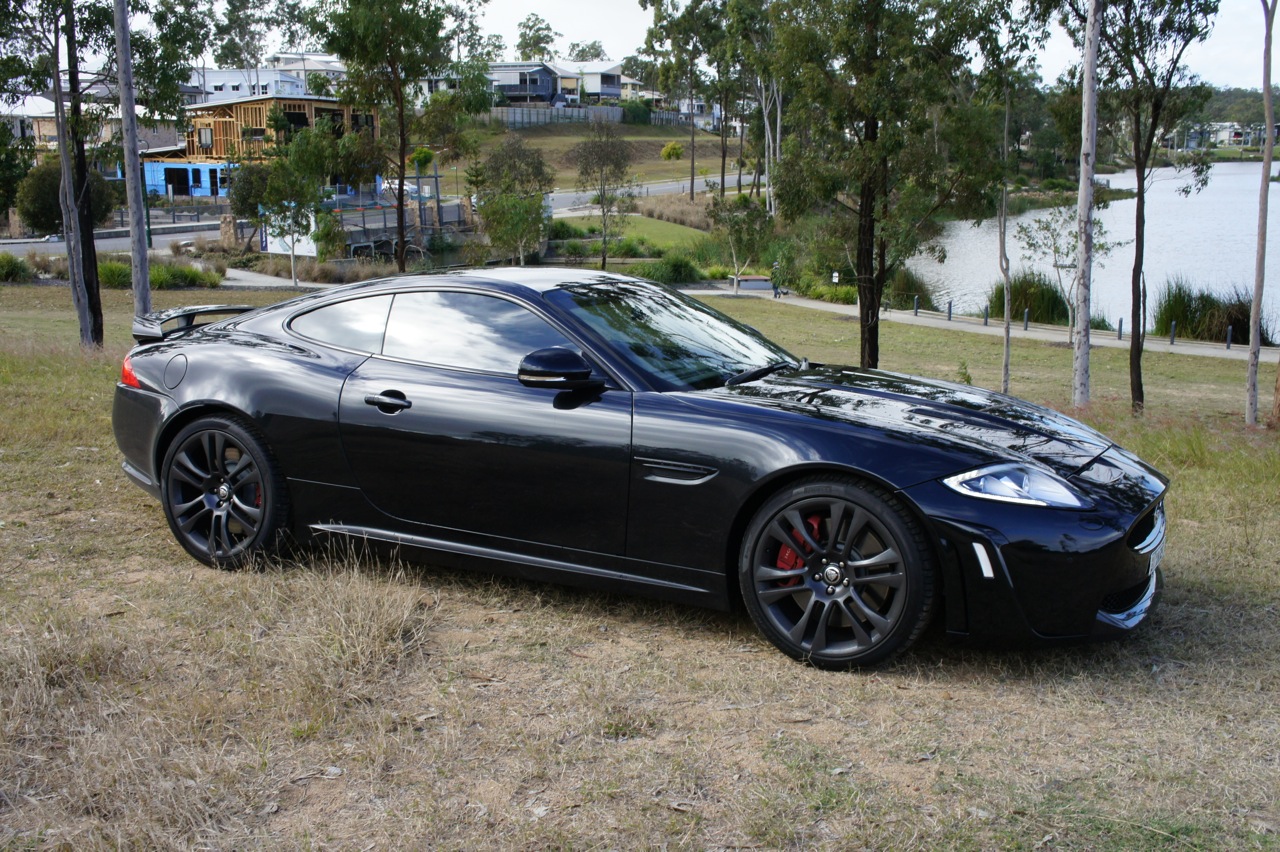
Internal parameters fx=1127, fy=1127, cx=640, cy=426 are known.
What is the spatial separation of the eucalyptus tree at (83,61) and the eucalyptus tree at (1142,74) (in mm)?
14361

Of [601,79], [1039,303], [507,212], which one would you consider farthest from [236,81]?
[1039,303]

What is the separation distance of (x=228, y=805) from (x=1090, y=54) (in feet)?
56.3

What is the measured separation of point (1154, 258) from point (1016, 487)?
45616 millimetres

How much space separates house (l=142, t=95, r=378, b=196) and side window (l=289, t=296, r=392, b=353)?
208ft

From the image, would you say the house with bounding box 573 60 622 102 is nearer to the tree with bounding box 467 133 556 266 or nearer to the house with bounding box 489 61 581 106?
the house with bounding box 489 61 581 106

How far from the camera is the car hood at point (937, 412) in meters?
4.14

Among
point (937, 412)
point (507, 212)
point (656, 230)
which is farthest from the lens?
point (656, 230)

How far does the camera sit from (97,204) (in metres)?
43.4

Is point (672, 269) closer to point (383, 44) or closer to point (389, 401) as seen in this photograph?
point (383, 44)

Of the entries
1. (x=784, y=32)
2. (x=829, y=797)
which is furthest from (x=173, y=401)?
(x=784, y=32)

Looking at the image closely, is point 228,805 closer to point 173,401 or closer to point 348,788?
point 348,788

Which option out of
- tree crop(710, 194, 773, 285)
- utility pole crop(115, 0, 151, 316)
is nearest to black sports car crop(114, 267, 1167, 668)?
utility pole crop(115, 0, 151, 316)

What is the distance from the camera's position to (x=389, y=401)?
4750 millimetres

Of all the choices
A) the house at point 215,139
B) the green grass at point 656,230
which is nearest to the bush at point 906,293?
the green grass at point 656,230
